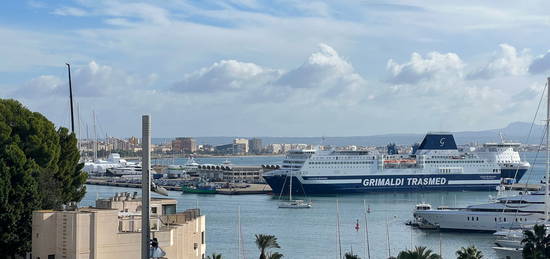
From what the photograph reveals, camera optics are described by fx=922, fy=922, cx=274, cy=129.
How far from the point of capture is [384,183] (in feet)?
188

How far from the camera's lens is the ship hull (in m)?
55.3

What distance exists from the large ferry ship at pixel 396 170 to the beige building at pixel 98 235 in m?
42.7

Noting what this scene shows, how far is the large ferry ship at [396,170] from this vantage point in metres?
55.7

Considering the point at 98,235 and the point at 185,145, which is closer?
the point at 98,235

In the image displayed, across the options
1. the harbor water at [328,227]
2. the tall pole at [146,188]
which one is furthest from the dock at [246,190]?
the tall pole at [146,188]

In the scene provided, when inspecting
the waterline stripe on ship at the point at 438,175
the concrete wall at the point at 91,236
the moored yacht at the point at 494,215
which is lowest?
the moored yacht at the point at 494,215

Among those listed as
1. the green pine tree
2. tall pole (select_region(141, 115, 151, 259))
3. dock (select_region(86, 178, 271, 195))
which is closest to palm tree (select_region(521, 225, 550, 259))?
the green pine tree

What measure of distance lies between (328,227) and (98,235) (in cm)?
2351

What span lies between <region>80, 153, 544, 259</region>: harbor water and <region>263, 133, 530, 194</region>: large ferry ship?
1.71 meters

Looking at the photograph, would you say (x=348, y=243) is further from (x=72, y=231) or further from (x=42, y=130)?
(x=72, y=231)

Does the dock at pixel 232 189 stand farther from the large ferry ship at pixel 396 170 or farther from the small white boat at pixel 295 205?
the small white boat at pixel 295 205

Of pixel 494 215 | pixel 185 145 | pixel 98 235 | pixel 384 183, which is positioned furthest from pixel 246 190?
pixel 185 145

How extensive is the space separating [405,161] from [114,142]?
119 metres

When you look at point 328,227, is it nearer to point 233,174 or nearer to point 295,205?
point 295,205
